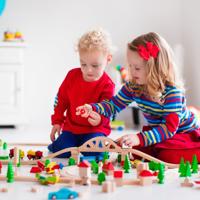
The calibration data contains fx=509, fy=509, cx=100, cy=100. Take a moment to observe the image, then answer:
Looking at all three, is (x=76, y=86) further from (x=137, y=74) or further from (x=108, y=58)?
(x=137, y=74)

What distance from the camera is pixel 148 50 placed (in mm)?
1876

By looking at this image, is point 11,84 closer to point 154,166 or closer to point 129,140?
point 129,140

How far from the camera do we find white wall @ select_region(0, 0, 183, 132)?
3.78 meters

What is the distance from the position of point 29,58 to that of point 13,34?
324 millimetres

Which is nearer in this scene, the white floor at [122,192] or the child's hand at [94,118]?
the white floor at [122,192]

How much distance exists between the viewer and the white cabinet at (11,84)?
3.46 m

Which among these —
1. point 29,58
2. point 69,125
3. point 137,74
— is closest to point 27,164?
point 69,125

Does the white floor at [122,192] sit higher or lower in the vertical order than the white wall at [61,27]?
lower

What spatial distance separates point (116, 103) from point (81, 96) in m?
0.17

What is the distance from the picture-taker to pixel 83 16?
3.82m

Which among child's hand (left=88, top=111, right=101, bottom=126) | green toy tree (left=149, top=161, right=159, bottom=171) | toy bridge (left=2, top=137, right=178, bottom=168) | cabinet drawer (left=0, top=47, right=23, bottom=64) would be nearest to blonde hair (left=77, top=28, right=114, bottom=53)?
child's hand (left=88, top=111, right=101, bottom=126)

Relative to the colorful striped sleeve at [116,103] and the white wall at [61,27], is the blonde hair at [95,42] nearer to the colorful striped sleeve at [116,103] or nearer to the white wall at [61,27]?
the colorful striped sleeve at [116,103]

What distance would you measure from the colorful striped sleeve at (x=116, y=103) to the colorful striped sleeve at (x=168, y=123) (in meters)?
0.19

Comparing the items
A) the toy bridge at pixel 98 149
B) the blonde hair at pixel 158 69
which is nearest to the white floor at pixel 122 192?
the toy bridge at pixel 98 149
